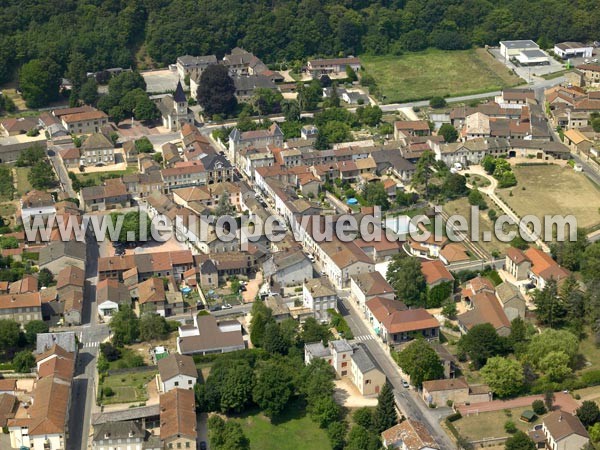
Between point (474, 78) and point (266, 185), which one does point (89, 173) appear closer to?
point (266, 185)

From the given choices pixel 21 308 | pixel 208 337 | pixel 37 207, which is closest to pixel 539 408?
pixel 208 337

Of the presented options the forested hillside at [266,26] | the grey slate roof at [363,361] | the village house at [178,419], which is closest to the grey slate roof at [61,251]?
the village house at [178,419]

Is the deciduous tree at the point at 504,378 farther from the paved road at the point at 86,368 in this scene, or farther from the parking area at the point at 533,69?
the parking area at the point at 533,69

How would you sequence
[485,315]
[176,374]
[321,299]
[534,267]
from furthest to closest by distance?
1. [534,267]
2. [321,299]
3. [485,315]
4. [176,374]

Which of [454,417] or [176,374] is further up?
[176,374]

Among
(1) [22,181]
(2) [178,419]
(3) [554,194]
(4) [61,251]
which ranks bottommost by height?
(3) [554,194]

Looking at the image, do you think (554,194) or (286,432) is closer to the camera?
(286,432)

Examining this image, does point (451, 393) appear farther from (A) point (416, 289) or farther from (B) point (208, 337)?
(B) point (208, 337)
